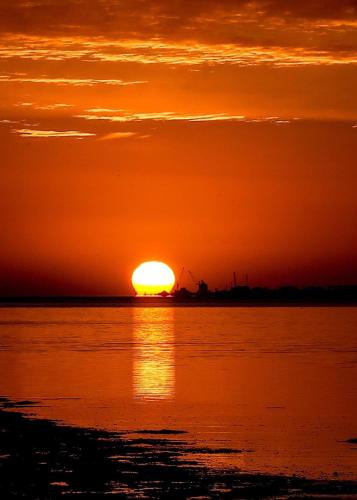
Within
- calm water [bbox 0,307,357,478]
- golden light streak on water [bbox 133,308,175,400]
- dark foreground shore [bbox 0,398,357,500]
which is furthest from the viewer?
golden light streak on water [bbox 133,308,175,400]

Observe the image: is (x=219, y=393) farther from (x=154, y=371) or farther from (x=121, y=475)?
(x=121, y=475)

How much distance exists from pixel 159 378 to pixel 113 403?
11.6 meters

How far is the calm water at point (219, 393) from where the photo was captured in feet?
96.9

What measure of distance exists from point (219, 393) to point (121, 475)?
69.6ft

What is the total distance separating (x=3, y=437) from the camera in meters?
28.0

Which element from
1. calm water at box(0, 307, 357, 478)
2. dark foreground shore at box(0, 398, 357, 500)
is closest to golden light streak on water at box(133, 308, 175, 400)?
calm water at box(0, 307, 357, 478)

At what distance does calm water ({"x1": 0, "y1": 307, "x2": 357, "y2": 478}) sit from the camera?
96.9 ft

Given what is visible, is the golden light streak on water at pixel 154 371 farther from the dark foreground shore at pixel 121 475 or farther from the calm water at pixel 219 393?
the dark foreground shore at pixel 121 475

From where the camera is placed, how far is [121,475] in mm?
23141

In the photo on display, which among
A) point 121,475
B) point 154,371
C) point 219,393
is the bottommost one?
point 121,475

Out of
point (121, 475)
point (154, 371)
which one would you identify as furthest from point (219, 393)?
point (121, 475)

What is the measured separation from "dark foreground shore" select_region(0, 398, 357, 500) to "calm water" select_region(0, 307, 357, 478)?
1.61 m

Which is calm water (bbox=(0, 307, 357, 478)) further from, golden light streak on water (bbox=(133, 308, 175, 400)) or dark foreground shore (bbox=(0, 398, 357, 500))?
dark foreground shore (bbox=(0, 398, 357, 500))

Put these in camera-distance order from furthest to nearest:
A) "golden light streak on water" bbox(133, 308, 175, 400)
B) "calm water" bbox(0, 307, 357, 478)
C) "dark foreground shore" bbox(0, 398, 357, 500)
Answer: "golden light streak on water" bbox(133, 308, 175, 400), "calm water" bbox(0, 307, 357, 478), "dark foreground shore" bbox(0, 398, 357, 500)
